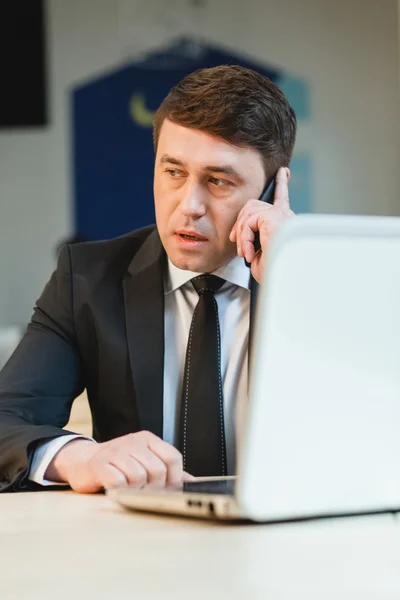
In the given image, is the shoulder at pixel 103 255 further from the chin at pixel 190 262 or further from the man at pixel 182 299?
the chin at pixel 190 262

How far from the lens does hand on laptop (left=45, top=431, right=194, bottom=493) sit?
1238 mm

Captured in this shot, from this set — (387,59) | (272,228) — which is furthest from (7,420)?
(387,59)

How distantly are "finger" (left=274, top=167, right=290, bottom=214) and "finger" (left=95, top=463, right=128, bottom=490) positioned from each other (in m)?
0.75

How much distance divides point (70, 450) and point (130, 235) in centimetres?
73

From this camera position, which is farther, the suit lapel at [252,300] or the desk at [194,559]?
the suit lapel at [252,300]

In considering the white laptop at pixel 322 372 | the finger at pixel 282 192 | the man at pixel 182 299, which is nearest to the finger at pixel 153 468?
the white laptop at pixel 322 372

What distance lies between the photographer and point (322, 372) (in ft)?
2.95

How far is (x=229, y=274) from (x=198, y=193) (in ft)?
0.62

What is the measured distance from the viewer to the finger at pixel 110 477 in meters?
1.25

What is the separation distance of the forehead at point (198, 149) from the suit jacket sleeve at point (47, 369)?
0.34m

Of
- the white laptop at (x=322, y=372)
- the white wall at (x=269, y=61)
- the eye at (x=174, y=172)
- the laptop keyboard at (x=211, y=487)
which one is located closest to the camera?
the white laptop at (x=322, y=372)

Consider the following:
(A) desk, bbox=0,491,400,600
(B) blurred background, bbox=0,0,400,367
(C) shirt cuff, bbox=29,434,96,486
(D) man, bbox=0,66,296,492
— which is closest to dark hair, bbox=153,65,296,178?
(D) man, bbox=0,66,296,492

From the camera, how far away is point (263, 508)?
91 centimetres

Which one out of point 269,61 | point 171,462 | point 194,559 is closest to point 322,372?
point 194,559
